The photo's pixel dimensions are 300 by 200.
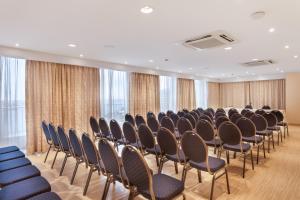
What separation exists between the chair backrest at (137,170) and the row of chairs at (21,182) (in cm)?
73

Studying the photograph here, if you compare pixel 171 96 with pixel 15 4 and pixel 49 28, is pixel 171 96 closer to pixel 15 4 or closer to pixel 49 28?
pixel 49 28

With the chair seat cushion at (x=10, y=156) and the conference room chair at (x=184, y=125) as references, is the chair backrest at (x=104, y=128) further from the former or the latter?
the chair seat cushion at (x=10, y=156)

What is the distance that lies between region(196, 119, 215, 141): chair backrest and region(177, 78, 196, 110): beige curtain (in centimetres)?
604

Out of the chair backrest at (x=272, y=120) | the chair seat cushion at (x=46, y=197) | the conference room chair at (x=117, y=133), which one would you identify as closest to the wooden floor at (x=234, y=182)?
the conference room chair at (x=117, y=133)

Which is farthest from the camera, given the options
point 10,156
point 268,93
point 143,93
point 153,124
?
point 268,93

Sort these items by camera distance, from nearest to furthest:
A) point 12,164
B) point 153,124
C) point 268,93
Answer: point 12,164, point 153,124, point 268,93

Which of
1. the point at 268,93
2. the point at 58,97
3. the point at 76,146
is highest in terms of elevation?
the point at 268,93

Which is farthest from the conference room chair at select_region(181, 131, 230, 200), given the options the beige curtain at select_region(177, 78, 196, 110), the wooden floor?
the beige curtain at select_region(177, 78, 196, 110)

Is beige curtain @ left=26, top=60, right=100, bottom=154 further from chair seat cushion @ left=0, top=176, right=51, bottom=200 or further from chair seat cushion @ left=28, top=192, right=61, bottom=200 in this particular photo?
chair seat cushion @ left=28, top=192, right=61, bottom=200

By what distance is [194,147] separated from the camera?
2.65m

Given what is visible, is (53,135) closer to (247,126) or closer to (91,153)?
(91,153)

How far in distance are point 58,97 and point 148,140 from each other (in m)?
3.61

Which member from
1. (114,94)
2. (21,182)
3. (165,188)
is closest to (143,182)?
(165,188)

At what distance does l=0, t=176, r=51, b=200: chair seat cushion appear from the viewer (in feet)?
6.24
